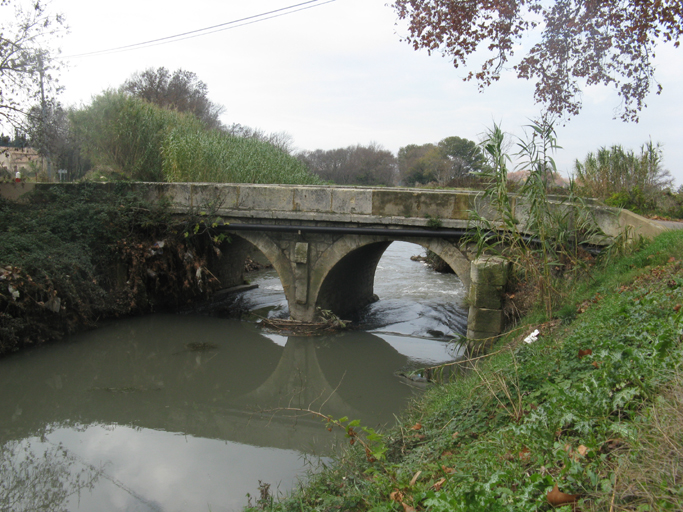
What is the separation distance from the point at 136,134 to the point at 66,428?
30.6 feet

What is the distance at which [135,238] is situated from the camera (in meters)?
9.99

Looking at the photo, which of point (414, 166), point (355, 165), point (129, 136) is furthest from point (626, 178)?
point (355, 165)

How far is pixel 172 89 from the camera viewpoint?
3244 centimetres

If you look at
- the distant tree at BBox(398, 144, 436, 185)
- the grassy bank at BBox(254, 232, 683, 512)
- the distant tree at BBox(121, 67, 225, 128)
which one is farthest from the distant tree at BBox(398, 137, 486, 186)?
the grassy bank at BBox(254, 232, 683, 512)

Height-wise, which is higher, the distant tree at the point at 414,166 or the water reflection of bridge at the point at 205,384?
the distant tree at the point at 414,166

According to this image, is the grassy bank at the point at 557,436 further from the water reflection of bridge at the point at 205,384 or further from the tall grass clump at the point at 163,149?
the tall grass clump at the point at 163,149

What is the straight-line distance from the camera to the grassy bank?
6.86ft

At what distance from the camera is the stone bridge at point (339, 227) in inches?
283

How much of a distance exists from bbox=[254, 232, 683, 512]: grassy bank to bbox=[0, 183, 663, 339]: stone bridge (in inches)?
95.0

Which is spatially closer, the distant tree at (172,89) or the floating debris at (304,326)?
the floating debris at (304,326)

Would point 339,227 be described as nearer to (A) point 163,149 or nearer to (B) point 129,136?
(A) point 163,149

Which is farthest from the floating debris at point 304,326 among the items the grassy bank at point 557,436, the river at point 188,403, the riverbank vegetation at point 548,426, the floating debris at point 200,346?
the grassy bank at point 557,436

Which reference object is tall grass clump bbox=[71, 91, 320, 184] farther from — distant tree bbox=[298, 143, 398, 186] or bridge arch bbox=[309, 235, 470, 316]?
distant tree bbox=[298, 143, 398, 186]

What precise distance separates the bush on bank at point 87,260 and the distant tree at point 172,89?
2195 centimetres
